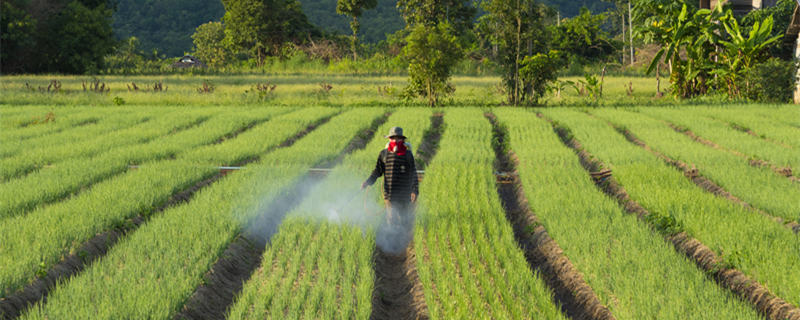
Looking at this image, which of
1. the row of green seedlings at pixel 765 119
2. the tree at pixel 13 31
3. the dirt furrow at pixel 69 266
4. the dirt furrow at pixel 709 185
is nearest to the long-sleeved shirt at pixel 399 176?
the dirt furrow at pixel 69 266

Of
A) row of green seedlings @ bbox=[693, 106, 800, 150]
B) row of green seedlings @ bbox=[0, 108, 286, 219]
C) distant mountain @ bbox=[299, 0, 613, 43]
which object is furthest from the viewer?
distant mountain @ bbox=[299, 0, 613, 43]

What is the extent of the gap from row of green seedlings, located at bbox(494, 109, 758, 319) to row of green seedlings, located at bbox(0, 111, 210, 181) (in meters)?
8.32

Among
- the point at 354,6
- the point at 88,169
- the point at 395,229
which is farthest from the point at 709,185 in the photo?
the point at 354,6

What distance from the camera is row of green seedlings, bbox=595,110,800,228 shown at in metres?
8.69

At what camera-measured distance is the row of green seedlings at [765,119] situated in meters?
14.9

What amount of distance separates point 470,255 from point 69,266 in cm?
381

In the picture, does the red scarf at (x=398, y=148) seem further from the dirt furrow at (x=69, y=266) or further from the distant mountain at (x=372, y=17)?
the distant mountain at (x=372, y=17)

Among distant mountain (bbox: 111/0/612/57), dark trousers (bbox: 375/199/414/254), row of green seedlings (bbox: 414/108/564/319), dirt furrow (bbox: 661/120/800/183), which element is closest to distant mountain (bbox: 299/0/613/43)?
distant mountain (bbox: 111/0/612/57)

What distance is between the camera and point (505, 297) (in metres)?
5.62

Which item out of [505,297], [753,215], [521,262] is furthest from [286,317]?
[753,215]

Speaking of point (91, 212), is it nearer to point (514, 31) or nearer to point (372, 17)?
point (514, 31)

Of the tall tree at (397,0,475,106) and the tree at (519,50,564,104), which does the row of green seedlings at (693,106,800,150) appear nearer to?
the tree at (519,50,564,104)

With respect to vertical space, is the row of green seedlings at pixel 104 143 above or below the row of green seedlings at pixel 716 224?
above

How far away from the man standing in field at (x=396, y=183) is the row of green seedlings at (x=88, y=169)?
4.38 metres
